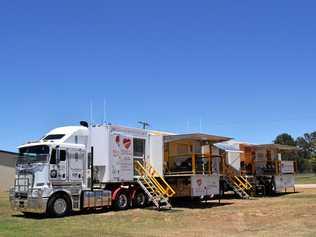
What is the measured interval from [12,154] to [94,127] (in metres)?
29.7

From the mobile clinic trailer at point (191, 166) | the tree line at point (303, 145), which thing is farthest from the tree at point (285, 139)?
the mobile clinic trailer at point (191, 166)

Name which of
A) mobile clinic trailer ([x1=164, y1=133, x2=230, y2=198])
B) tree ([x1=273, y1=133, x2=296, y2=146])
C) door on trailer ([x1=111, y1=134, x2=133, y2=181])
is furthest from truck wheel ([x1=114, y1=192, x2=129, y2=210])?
tree ([x1=273, y1=133, x2=296, y2=146])

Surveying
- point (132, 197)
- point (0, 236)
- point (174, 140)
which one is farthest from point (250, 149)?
point (0, 236)

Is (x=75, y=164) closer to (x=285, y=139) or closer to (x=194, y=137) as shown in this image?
(x=194, y=137)

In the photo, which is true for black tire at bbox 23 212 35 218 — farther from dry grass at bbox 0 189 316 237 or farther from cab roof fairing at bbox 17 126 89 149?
cab roof fairing at bbox 17 126 89 149

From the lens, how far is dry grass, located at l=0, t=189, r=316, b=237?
1509 cm

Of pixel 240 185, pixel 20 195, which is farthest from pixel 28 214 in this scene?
pixel 240 185

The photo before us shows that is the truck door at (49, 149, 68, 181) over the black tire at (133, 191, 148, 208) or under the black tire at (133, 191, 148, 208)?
over

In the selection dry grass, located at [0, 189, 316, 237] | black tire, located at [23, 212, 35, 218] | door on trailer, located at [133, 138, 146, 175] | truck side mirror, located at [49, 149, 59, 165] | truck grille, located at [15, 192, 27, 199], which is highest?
door on trailer, located at [133, 138, 146, 175]

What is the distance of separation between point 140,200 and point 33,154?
6.22 meters

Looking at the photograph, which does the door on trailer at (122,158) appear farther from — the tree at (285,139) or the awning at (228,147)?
the tree at (285,139)

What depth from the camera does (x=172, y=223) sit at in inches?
704

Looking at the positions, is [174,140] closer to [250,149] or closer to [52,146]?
[52,146]

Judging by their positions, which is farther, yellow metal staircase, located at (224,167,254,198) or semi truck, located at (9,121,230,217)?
yellow metal staircase, located at (224,167,254,198)
